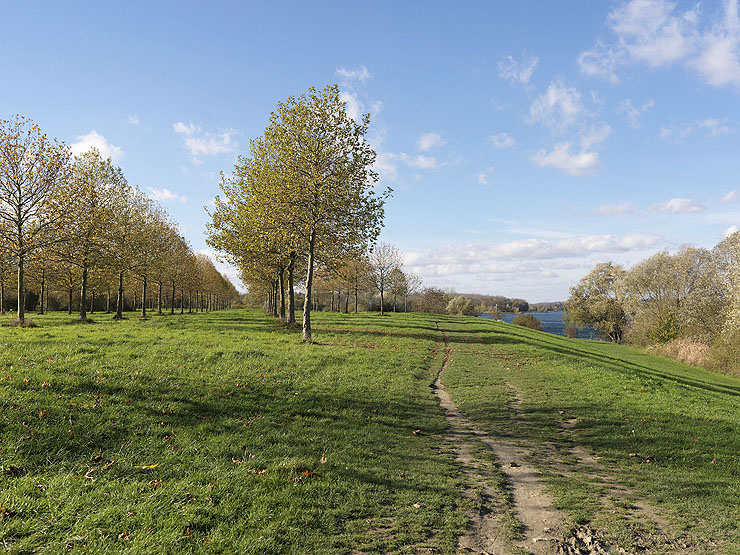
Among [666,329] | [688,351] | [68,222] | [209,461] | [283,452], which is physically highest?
[68,222]

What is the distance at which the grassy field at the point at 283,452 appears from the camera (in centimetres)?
512

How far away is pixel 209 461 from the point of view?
699 cm

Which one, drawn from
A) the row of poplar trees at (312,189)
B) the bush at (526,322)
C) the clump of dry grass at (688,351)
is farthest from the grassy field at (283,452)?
the bush at (526,322)

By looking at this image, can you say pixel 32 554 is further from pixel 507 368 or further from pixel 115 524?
pixel 507 368

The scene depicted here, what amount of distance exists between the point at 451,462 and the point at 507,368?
44.0ft

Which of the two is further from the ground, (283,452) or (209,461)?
(209,461)

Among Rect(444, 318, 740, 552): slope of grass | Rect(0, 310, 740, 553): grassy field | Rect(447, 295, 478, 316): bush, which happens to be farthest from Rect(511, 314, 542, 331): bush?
Rect(0, 310, 740, 553): grassy field

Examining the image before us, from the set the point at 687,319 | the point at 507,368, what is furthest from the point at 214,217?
the point at 687,319

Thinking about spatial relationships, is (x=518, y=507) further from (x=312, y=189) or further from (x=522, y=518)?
(x=312, y=189)

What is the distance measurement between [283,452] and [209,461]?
141 cm

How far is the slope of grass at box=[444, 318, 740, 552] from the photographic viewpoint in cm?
648

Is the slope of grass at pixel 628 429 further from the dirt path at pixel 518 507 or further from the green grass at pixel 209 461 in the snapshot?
the green grass at pixel 209 461

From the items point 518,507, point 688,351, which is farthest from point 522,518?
point 688,351

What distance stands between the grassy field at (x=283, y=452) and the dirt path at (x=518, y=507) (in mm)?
279
